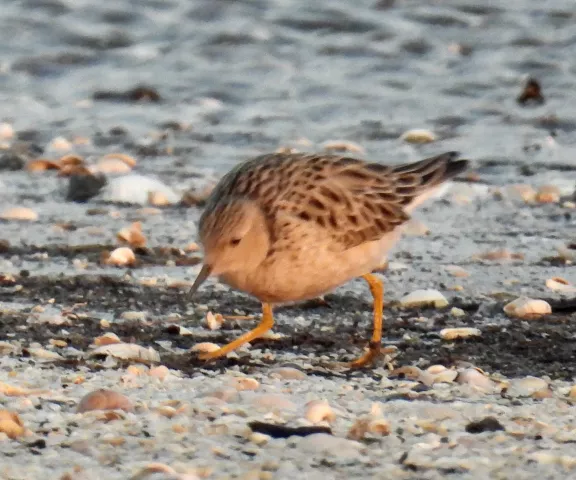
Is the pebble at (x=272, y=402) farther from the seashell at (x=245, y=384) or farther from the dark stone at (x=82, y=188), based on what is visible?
the dark stone at (x=82, y=188)

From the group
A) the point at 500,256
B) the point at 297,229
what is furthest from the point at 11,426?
the point at 500,256

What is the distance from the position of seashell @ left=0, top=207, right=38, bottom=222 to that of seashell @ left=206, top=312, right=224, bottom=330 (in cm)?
198

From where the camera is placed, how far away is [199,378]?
4.78 metres

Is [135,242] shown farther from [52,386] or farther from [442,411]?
[442,411]

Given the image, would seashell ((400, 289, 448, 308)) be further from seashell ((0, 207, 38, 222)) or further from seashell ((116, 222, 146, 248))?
seashell ((0, 207, 38, 222))

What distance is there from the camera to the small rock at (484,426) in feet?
13.4

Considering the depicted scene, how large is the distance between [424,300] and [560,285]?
666 millimetres

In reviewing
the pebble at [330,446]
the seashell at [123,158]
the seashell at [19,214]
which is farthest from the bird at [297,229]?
the seashell at [123,158]

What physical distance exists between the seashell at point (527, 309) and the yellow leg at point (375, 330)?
524 mm

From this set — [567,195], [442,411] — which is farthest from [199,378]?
[567,195]

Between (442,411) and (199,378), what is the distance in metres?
0.91

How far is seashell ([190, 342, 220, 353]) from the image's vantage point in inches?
203

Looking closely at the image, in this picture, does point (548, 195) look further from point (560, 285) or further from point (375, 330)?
point (375, 330)

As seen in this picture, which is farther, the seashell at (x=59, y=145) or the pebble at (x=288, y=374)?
the seashell at (x=59, y=145)
